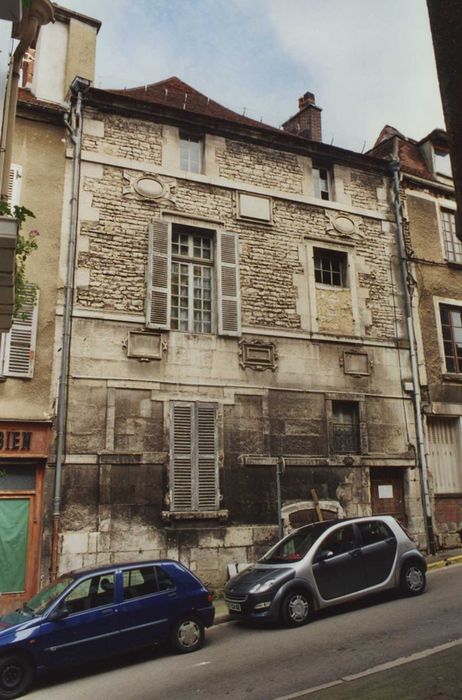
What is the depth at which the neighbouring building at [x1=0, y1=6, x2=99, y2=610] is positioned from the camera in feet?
35.1

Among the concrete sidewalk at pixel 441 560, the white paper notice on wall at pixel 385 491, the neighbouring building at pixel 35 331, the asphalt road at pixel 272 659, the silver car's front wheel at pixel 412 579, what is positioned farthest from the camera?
the white paper notice on wall at pixel 385 491

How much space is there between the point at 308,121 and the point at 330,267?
5984 mm

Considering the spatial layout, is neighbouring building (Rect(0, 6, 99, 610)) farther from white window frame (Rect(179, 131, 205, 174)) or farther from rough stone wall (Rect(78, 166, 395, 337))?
white window frame (Rect(179, 131, 205, 174))

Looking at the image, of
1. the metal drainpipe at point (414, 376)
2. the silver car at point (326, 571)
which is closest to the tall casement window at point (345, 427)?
the metal drainpipe at point (414, 376)

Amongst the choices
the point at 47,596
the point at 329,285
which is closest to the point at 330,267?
the point at 329,285

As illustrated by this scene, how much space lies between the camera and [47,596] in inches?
314

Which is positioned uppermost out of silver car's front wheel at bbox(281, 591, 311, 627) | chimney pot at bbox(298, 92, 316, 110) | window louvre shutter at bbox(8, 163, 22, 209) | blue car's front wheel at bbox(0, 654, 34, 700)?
chimney pot at bbox(298, 92, 316, 110)

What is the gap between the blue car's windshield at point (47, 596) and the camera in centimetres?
773

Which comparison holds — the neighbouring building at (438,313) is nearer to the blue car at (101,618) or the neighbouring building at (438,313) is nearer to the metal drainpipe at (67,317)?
A: the blue car at (101,618)

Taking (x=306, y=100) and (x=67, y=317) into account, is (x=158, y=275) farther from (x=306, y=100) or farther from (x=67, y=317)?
(x=306, y=100)

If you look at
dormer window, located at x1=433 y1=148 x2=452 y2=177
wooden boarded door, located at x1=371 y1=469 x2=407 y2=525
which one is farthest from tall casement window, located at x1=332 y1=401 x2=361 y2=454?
dormer window, located at x1=433 y1=148 x2=452 y2=177

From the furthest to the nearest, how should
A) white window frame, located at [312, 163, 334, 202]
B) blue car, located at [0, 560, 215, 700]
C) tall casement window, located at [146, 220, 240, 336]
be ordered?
white window frame, located at [312, 163, 334, 202] < tall casement window, located at [146, 220, 240, 336] < blue car, located at [0, 560, 215, 700]

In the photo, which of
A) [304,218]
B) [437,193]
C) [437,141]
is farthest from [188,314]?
[437,141]

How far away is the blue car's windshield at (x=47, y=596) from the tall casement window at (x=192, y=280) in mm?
5666
